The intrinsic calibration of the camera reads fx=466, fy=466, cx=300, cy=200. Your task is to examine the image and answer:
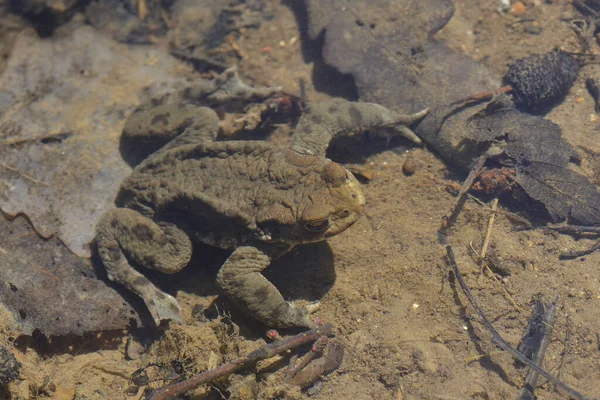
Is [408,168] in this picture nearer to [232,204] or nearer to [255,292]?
[232,204]

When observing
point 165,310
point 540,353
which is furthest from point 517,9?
point 165,310

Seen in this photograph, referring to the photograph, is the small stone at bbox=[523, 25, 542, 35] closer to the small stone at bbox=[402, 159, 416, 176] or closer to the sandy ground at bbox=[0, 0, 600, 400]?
the sandy ground at bbox=[0, 0, 600, 400]

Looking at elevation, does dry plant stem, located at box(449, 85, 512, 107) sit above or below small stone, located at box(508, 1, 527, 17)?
below

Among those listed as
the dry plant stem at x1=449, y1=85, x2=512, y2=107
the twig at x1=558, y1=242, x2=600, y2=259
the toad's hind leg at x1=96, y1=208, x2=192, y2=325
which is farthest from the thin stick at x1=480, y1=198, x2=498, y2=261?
the toad's hind leg at x1=96, y1=208, x2=192, y2=325

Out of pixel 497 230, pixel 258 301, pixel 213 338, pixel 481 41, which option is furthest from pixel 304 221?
pixel 481 41

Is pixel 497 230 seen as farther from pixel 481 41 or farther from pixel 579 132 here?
pixel 481 41
